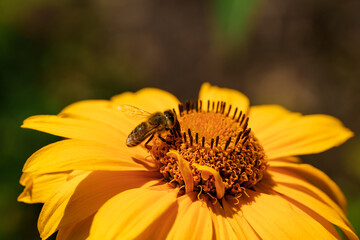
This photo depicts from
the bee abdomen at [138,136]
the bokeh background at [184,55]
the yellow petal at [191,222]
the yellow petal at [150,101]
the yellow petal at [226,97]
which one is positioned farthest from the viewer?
the bokeh background at [184,55]

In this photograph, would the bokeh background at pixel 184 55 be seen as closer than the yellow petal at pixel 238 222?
No

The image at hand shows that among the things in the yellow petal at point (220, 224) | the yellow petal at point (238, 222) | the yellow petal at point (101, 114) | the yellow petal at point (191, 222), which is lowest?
the yellow petal at point (238, 222)

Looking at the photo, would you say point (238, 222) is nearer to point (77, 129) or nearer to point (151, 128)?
point (151, 128)

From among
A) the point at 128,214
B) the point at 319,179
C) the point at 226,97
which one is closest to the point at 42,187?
the point at 128,214

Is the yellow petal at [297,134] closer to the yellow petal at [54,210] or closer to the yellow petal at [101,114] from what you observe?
the yellow petal at [101,114]

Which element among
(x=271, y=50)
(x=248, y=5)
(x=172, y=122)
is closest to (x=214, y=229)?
(x=172, y=122)

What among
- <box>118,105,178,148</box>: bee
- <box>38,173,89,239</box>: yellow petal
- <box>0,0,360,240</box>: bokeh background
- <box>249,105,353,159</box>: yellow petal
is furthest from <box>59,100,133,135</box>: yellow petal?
<box>0,0,360,240</box>: bokeh background

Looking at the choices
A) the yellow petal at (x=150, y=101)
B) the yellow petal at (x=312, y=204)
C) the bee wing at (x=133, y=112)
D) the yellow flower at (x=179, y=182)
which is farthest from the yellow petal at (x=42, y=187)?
the yellow petal at (x=312, y=204)
